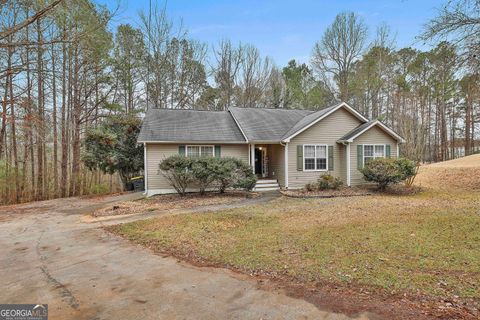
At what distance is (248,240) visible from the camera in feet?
18.7

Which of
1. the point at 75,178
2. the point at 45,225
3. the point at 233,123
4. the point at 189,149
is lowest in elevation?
the point at 45,225

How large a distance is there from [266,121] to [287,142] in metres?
2.97

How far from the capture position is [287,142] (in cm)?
1360

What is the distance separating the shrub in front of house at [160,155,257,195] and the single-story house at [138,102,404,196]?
1101mm

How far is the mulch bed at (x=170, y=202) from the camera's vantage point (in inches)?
383

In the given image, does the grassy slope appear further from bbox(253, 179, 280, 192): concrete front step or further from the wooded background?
the wooded background

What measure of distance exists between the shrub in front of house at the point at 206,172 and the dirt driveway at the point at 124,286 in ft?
18.8

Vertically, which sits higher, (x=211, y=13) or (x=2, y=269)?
(x=211, y=13)

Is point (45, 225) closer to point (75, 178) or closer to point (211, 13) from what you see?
point (75, 178)

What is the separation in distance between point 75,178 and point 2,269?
12.3 metres

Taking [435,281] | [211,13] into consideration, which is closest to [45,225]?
[435,281]

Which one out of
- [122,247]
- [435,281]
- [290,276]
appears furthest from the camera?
[122,247]

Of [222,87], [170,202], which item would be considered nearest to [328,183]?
[170,202]

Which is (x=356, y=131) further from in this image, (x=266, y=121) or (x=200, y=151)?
(x=200, y=151)
